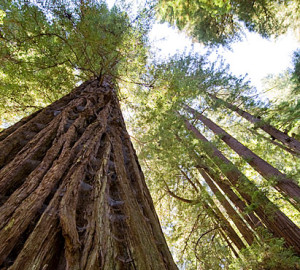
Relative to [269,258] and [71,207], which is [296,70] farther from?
[71,207]

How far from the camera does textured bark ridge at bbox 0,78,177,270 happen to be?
86cm

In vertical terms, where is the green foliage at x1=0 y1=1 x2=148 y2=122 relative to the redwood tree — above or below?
above

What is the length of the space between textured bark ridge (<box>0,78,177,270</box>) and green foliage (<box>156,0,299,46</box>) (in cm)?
505

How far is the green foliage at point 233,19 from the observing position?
6672 millimetres

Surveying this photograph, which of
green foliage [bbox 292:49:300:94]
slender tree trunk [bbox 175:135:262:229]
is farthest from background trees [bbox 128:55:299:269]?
green foliage [bbox 292:49:300:94]

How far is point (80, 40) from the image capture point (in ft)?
13.9

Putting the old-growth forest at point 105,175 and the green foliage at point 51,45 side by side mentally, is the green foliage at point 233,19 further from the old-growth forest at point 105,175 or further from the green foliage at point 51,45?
the green foliage at point 51,45

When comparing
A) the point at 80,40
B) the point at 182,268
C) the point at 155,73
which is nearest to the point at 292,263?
the point at 182,268

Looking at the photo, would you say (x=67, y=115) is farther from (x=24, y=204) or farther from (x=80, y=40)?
(x=80, y=40)

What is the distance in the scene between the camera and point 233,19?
8766 mm

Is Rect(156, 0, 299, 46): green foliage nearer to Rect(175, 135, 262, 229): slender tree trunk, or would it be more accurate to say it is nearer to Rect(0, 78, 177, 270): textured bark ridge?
Rect(175, 135, 262, 229): slender tree trunk

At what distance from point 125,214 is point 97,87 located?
3.37m

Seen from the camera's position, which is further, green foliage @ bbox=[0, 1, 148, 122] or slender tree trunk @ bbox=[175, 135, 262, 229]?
green foliage @ bbox=[0, 1, 148, 122]

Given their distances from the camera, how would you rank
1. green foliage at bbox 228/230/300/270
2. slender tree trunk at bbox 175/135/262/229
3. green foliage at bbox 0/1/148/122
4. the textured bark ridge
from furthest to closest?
green foliage at bbox 0/1/148/122 → slender tree trunk at bbox 175/135/262/229 → green foliage at bbox 228/230/300/270 → the textured bark ridge
